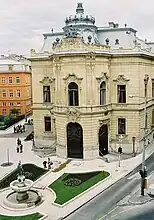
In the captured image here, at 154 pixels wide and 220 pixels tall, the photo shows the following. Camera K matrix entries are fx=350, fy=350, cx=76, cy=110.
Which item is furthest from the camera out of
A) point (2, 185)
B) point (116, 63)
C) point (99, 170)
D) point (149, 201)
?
point (116, 63)

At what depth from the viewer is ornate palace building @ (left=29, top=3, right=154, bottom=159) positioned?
134 ft

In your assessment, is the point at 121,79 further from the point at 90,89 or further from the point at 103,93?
the point at 90,89

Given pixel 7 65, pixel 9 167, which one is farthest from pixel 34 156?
pixel 7 65

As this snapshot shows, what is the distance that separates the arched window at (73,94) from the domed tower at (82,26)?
6.74 metres

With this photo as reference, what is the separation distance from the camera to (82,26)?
149 ft

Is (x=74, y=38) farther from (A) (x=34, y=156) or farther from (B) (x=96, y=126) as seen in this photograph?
(A) (x=34, y=156)

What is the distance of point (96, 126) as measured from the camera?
4172cm

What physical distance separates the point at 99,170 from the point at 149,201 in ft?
31.7

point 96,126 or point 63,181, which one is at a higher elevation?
point 96,126

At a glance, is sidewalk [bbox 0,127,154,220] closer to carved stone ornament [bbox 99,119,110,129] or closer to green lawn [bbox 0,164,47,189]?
green lawn [bbox 0,164,47,189]

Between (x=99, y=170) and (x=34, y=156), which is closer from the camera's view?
(x=99, y=170)

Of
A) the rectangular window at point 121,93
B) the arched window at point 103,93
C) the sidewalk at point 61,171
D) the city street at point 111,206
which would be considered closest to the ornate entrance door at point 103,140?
the sidewalk at point 61,171

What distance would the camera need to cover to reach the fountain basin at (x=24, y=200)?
27812mm

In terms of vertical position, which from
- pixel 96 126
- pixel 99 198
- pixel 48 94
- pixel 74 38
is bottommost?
pixel 99 198
